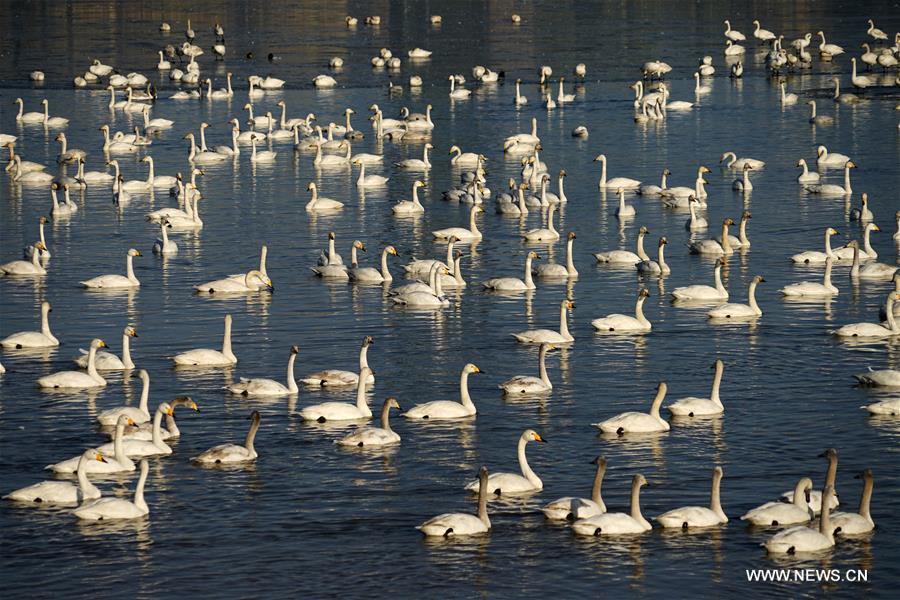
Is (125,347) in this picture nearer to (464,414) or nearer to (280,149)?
(464,414)

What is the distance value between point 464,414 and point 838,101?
183ft

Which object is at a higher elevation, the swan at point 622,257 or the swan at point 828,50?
the swan at point 828,50

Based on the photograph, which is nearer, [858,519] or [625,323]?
[858,519]

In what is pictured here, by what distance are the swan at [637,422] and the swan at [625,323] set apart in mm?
8417

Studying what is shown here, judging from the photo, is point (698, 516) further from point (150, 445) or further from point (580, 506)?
point (150, 445)

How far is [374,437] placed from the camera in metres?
31.7

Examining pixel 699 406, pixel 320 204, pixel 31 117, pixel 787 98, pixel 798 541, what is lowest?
pixel 798 541

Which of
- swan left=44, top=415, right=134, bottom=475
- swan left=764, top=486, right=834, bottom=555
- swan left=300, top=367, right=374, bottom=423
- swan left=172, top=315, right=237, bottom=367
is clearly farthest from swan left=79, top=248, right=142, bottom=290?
swan left=764, top=486, right=834, bottom=555

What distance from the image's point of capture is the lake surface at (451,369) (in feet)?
86.3

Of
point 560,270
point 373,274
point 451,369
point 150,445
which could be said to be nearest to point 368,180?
point 373,274

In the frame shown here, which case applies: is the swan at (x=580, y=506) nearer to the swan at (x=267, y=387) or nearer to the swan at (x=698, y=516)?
the swan at (x=698, y=516)

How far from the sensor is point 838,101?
3346 inches

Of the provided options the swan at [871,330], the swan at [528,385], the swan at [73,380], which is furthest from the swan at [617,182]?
the swan at [73,380]

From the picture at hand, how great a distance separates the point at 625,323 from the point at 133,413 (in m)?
13.0
